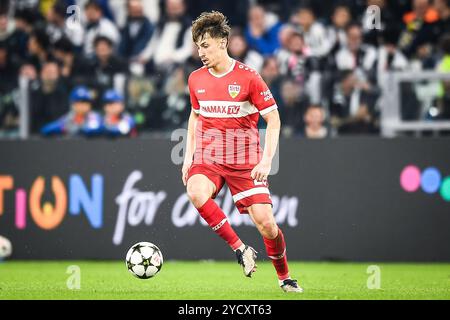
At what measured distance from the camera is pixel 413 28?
15.4 metres

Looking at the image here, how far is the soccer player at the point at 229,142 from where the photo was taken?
9.23m

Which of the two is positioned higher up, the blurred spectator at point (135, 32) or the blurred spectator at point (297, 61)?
the blurred spectator at point (135, 32)

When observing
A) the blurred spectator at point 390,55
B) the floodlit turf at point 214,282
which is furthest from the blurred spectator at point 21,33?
the blurred spectator at point 390,55

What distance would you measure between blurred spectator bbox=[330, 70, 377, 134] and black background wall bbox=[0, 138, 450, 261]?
0.20 meters

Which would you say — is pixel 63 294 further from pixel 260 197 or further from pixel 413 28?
pixel 413 28

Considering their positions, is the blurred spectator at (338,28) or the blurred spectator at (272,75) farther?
the blurred spectator at (338,28)

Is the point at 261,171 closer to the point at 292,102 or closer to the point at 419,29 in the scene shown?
the point at 292,102

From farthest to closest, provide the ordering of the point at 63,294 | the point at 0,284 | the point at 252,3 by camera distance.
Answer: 1. the point at 252,3
2. the point at 0,284
3. the point at 63,294

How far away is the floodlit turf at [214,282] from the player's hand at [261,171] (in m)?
0.99

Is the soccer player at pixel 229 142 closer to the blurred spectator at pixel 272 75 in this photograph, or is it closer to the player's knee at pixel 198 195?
the player's knee at pixel 198 195

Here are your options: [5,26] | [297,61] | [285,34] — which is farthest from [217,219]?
[5,26]

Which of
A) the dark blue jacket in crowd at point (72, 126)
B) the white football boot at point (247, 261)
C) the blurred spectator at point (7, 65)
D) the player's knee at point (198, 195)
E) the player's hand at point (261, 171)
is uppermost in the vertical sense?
the blurred spectator at point (7, 65)

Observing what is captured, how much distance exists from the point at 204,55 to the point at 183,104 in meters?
3.94

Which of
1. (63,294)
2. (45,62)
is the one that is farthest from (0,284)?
(45,62)
